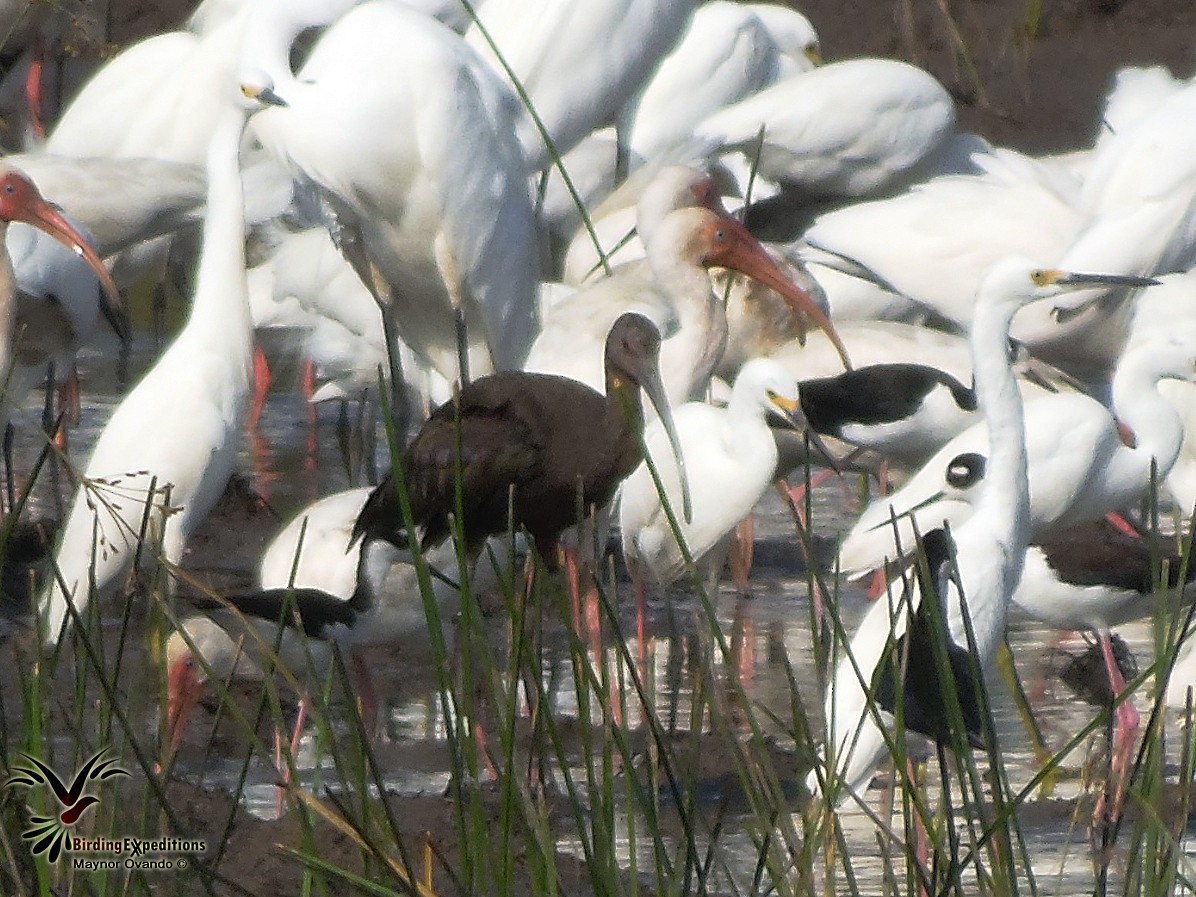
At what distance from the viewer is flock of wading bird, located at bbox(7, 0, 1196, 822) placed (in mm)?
4363

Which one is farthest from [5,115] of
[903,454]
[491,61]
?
[903,454]

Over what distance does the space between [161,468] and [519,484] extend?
708mm

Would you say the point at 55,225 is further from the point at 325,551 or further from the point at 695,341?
the point at 695,341

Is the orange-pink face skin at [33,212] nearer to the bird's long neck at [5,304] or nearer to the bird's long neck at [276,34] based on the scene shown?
the bird's long neck at [5,304]

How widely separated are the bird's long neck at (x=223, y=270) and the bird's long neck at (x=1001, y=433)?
1537mm

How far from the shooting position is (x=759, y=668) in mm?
4879

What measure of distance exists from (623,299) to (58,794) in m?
3.81

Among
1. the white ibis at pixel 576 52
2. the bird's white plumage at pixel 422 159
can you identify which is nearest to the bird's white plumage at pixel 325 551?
the bird's white plumage at pixel 422 159

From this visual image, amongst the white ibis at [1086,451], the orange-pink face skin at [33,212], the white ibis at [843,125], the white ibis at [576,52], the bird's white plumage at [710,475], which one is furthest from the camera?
the white ibis at [843,125]

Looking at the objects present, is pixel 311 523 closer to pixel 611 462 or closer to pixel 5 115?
pixel 611 462

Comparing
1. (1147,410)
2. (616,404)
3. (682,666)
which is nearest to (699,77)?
(1147,410)

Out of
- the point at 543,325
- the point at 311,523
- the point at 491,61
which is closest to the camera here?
the point at 311,523

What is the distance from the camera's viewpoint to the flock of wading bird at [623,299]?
4.36 metres

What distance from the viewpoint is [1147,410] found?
5.34 m
